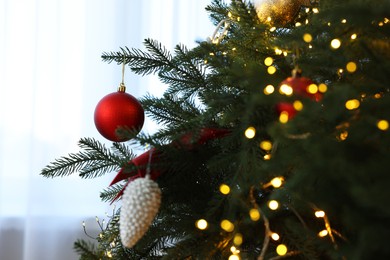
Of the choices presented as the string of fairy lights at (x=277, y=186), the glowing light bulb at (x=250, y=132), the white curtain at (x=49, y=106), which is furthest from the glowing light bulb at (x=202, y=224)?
the white curtain at (x=49, y=106)

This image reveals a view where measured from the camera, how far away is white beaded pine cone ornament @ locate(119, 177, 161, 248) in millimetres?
453

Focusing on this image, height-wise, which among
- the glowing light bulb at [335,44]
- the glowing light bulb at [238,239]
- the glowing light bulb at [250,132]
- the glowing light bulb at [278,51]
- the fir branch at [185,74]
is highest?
the glowing light bulb at [278,51]

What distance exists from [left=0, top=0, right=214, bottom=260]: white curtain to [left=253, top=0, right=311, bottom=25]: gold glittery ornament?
79 cm

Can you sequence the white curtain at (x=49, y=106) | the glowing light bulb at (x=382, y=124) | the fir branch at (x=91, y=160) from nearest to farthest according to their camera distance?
the glowing light bulb at (x=382, y=124) → the fir branch at (x=91, y=160) → the white curtain at (x=49, y=106)

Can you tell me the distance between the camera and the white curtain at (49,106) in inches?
51.4

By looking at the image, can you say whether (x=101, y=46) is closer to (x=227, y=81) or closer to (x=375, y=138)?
(x=227, y=81)

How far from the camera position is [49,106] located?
135cm

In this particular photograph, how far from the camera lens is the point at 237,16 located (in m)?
0.66

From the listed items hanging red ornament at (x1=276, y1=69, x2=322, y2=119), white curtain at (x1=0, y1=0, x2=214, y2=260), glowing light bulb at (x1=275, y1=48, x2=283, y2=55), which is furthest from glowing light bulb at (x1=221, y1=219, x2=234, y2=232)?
white curtain at (x1=0, y1=0, x2=214, y2=260)

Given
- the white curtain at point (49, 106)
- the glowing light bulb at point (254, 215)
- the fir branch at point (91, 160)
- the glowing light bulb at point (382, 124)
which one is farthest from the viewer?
the white curtain at point (49, 106)

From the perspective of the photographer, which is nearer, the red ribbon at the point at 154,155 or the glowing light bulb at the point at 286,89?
the glowing light bulb at the point at 286,89

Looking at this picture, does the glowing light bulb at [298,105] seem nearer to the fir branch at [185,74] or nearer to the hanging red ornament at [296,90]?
the hanging red ornament at [296,90]

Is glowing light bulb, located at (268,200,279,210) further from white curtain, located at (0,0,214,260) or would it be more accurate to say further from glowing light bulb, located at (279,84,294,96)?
white curtain, located at (0,0,214,260)

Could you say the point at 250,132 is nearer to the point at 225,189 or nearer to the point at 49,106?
the point at 225,189
